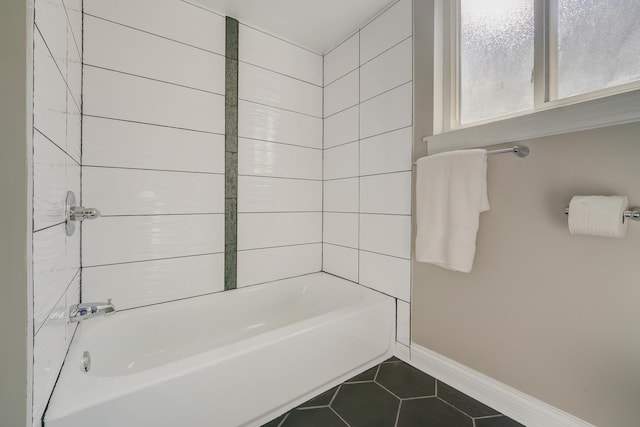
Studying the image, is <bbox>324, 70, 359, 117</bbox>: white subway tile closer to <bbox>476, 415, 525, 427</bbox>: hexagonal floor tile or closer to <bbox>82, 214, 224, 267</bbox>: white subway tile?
<bbox>82, 214, 224, 267</bbox>: white subway tile

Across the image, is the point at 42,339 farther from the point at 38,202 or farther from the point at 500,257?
the point at 500,257

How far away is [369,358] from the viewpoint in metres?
1.53

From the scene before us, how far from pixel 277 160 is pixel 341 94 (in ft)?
2.41

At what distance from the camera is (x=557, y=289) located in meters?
1.04

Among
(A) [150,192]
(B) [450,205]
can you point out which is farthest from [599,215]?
(A) [150,192]

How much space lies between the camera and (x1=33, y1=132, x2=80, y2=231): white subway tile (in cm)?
65

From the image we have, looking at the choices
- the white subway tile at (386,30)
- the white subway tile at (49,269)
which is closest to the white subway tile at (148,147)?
the white subway tile at (49,269)

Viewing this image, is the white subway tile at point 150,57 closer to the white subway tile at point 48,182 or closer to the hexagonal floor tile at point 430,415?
the white subway tile at point 48,182

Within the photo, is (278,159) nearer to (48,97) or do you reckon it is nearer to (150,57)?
(150,57)

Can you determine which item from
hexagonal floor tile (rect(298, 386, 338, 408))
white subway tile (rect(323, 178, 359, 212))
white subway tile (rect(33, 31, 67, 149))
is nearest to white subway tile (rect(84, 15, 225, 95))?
white subway tile (rect(33, 31, 67, 149))

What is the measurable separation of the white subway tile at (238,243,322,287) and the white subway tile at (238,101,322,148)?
850mm

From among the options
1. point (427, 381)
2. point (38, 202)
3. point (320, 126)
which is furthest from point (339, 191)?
point (38, 202)

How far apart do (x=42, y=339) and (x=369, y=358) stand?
4.69 feet

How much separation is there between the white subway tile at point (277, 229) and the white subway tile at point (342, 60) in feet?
3.78
